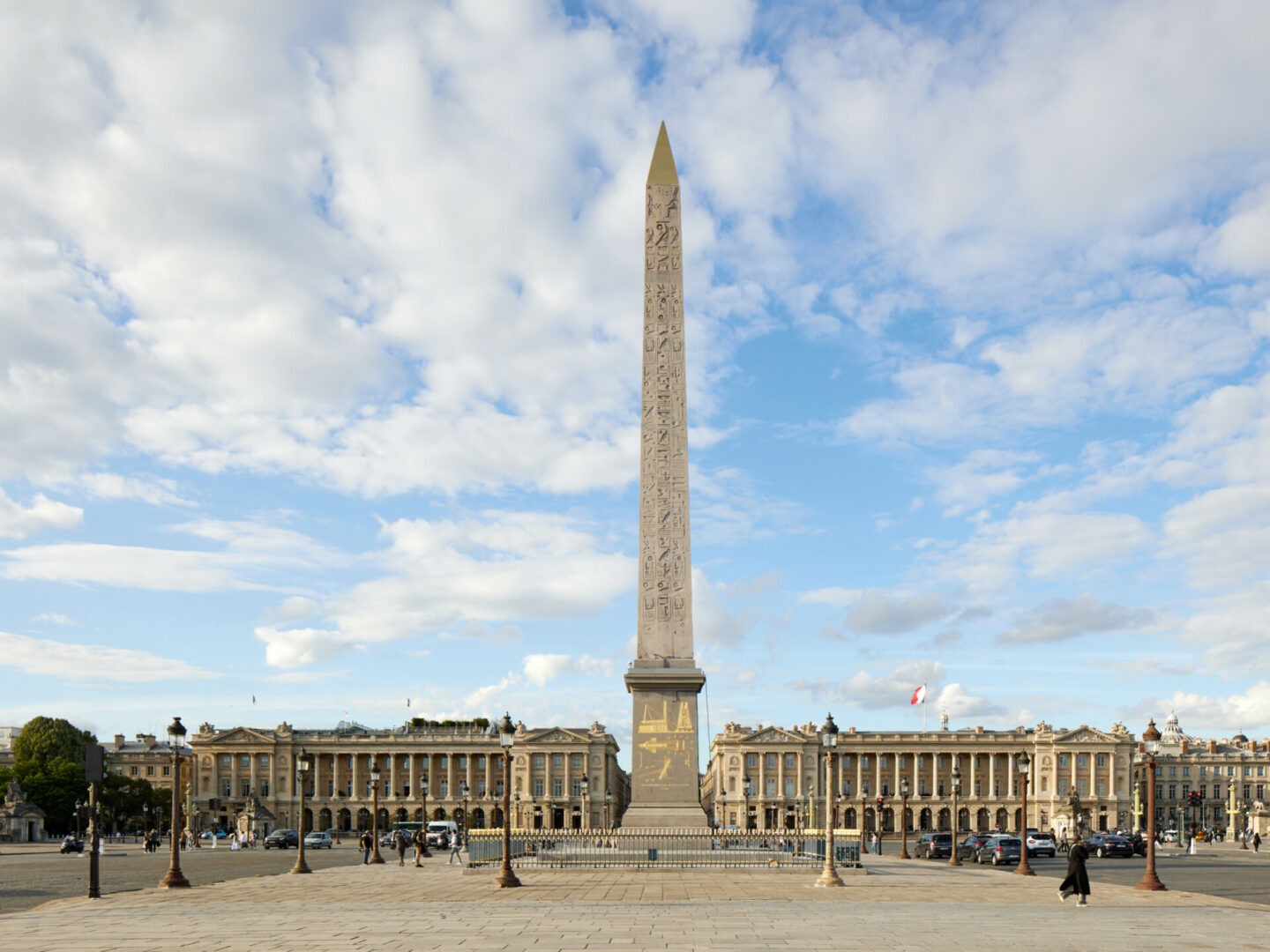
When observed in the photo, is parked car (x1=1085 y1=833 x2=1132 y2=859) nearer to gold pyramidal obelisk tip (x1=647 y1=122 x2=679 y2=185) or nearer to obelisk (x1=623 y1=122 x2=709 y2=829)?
obelisk (x1=623 y1=122 x2=709 y2=829)

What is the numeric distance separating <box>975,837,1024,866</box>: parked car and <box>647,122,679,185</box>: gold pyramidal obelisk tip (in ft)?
92.4

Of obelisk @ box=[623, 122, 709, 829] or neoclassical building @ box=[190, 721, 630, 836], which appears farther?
neoclassical building @ box=[190, 721, 630, 836]

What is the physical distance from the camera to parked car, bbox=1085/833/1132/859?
56188 mm

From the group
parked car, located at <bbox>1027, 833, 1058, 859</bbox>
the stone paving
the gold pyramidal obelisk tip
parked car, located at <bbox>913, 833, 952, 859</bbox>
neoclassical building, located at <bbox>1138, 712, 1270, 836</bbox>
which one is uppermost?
the gold pyramidal obelisk tip

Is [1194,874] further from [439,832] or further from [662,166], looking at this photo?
[439,832]

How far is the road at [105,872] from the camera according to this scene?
99.5 feet

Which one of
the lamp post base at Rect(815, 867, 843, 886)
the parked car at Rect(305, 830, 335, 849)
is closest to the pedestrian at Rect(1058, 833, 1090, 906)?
the lamp post base at Rect(815, 867, 843, 886)

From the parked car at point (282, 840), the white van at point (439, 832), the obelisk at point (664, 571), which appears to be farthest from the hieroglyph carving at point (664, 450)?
the parked car at point (282, 840)

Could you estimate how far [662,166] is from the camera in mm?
37531

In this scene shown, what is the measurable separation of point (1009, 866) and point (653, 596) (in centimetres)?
2116

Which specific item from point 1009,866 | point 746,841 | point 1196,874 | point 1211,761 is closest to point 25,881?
point 746,841

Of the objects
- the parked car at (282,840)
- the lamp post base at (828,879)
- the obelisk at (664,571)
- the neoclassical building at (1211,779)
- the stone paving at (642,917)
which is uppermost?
the obelisk at (664,571)

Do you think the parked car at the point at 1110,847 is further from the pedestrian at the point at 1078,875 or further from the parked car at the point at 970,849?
the pedestrian at the point at 1078,875

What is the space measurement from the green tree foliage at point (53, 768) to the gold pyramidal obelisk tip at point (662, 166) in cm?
7984
